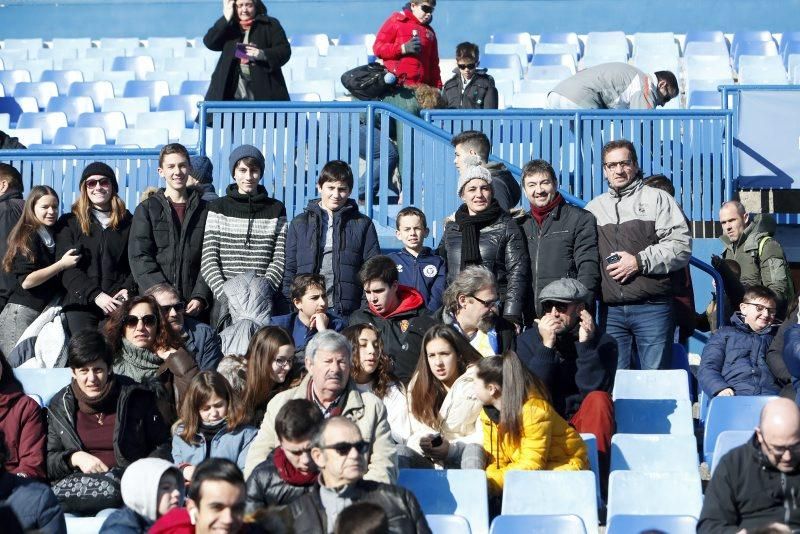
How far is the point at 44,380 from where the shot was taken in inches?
320

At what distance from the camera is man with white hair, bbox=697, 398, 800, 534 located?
19.5 ft

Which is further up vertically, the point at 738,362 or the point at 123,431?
the point at 738,362

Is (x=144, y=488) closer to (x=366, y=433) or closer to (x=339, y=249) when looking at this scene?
(x=366, y=433)

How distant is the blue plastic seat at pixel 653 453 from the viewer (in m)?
7.25

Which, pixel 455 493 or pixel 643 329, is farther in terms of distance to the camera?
pixel 643 329

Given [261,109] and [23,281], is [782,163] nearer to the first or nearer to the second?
[261,109]

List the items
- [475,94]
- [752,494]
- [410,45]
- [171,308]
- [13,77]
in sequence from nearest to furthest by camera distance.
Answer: [752,494], [171,308], [410,45], [475,94], [13,77]

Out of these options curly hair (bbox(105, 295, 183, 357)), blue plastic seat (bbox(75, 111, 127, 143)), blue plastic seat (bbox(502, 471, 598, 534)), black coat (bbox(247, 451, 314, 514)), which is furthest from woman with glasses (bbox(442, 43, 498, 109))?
black coat (bbox(247, 451, 314, 514))

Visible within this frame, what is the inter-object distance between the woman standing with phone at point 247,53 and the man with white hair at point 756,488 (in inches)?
235

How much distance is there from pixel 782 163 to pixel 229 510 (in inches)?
285

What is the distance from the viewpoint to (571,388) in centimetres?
787

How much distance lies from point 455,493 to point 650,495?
896mm

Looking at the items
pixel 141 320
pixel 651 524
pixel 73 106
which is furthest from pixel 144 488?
pixel 73 106

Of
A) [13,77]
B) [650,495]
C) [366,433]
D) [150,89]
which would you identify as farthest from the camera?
[13,77]
